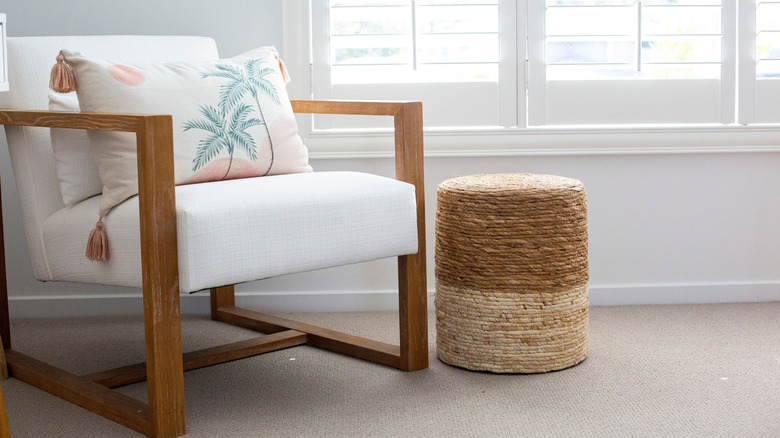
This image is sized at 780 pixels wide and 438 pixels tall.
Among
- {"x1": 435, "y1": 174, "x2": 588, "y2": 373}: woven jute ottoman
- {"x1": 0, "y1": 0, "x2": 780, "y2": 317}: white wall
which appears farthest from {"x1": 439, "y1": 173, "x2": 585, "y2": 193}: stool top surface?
{"x1": 0, "y1": 0, "x2": 780, "y2": 317}: white wall

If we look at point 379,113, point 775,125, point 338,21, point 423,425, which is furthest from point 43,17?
Result: point 775,125

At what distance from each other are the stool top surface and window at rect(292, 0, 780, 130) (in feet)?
1.65

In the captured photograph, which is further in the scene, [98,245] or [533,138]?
[533,138]

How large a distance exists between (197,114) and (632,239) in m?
1.34

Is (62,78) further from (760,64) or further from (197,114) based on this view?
(760,64)

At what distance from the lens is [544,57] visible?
2.35m

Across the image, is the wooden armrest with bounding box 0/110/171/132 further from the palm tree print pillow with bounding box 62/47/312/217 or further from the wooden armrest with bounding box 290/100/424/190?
the wooden armrest with bounding box 290/100/424/190

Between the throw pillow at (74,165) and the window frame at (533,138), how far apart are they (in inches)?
28.3

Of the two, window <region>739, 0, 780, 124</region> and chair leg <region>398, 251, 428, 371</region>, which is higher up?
window <region>739, 0, 780, 124</region>

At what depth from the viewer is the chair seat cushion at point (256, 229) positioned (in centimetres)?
145

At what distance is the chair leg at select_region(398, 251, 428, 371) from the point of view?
182 cm

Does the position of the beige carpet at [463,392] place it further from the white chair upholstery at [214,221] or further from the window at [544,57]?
the window at [544,57]

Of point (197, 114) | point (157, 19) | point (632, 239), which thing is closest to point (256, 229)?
point (197, 114)

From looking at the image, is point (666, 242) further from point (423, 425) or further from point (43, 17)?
point (43, 17)
